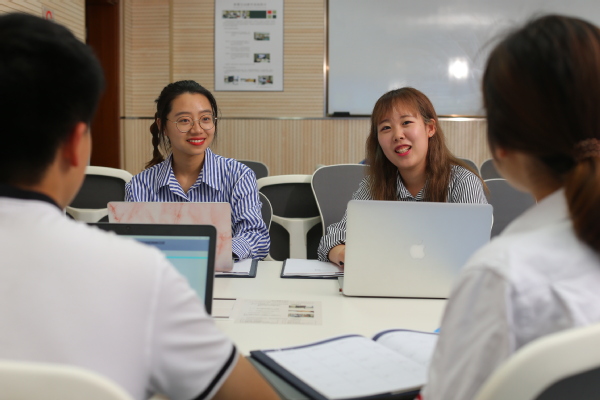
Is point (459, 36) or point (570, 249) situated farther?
point (459, 36)

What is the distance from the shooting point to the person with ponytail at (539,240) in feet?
2.31

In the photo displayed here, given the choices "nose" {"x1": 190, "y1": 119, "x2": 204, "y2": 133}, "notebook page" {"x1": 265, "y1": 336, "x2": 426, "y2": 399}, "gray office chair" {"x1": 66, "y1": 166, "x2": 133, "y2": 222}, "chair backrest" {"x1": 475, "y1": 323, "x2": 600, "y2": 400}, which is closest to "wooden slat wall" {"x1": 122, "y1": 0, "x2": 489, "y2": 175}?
"gray office chair" {"x1": 66, "y1": 166, "x2": 133, "y2": 222}

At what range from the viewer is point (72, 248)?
0.73 meters

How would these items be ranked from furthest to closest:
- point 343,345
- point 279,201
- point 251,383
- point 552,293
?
point 279,201 → point 343,345 → point 251,383 → point 552,293

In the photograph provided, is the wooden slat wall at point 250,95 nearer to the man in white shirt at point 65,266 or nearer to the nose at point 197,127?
the nose at point 197,127

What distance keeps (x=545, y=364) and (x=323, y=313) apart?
2.85 feet

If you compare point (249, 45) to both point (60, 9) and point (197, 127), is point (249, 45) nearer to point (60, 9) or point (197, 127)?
point (60, 9)

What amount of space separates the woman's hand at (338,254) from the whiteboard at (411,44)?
3363 millimetres

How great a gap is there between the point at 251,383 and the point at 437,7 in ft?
15.6

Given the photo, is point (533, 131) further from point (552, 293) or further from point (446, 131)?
point (446, 131)

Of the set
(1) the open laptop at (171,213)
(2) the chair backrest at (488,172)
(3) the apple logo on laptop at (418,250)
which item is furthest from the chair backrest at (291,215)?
(2) the chair backrest at (488,172)

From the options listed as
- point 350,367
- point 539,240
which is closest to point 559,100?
point 539,240

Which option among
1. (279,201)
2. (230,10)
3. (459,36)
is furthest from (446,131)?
(279,201)

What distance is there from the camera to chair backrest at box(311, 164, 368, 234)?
8.56ft
